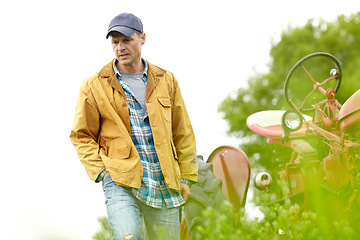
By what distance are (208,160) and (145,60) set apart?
4.74ft

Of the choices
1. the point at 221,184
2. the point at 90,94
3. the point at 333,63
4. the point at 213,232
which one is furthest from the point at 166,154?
the point at 333,63

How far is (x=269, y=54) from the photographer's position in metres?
16.8

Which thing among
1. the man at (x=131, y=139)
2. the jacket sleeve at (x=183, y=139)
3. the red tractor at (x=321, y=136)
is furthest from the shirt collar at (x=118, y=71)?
the red tractor at (x=321, y=136)

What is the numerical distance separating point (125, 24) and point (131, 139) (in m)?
0.79

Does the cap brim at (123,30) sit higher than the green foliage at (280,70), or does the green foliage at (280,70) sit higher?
the cap brim at (123,30)

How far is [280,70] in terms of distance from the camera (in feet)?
53.6

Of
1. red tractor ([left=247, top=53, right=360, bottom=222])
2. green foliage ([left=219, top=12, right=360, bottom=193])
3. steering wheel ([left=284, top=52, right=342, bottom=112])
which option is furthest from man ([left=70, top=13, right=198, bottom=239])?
green foliage ([left=219, top=12, right=360, bottom=193])

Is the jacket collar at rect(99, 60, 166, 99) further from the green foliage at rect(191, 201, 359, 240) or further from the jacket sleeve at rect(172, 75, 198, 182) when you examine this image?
the green foliage at rect(191, 201, 359, 240)

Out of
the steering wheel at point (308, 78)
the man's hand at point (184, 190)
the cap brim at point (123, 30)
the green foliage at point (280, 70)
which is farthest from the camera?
the green foliage at point (280, 70)

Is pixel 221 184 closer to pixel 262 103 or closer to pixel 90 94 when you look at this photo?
pixel 90 94

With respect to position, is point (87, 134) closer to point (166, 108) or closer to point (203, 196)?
point (166, 108)

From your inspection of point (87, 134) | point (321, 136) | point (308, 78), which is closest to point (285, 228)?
point (87, 134)

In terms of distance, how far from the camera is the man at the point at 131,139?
345 centimetres

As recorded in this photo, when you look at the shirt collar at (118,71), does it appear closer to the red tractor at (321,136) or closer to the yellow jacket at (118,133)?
the yellow jacket at (118,133)
